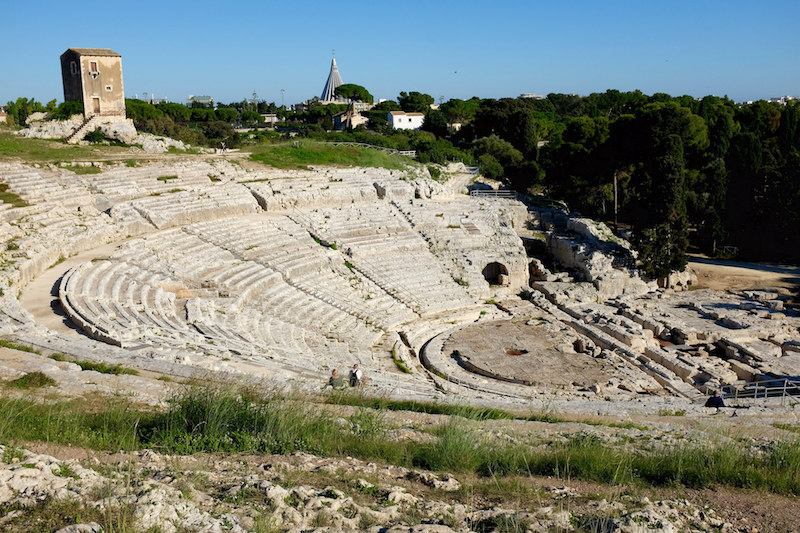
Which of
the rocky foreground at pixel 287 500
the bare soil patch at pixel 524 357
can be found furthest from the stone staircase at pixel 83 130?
the rocky foreground at pixel 287 500

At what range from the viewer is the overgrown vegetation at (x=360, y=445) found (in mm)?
5945

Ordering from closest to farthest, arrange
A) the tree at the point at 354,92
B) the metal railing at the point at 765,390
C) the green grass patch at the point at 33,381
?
the green grass patch at the point at 33,381
the metal railing at the point at 765,390
the tree at the point at 354,92

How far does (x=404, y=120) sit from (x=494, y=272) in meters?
42.6

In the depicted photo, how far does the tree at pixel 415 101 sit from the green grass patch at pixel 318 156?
137ft

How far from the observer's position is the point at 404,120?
65188 millimetres

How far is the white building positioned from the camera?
6438cm

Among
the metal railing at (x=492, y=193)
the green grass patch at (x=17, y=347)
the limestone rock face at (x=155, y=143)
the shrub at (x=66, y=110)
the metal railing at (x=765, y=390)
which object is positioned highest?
the shrub at (x=66, y=110)

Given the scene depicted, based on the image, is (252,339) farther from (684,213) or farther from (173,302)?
(684,213)

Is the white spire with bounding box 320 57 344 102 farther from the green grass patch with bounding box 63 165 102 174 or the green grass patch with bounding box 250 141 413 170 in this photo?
the green grass patch with bounding box 63 165 102 174

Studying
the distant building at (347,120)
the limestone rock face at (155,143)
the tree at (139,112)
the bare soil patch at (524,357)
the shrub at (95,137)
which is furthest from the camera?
the distant building at (347,120)

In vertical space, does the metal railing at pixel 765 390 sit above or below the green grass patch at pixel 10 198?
below

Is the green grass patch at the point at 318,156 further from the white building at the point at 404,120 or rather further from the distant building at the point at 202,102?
the distant building at the point at 202,102

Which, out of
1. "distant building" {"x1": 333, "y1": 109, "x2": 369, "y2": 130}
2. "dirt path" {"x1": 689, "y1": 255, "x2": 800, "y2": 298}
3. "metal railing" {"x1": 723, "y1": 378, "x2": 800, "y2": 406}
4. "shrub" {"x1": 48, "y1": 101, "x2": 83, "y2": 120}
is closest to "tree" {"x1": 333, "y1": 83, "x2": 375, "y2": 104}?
"distant building" {"x1": 333, "y1": 109, "x2": 369, "y2": 130}

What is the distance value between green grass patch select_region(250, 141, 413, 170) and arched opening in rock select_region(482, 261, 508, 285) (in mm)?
10303
